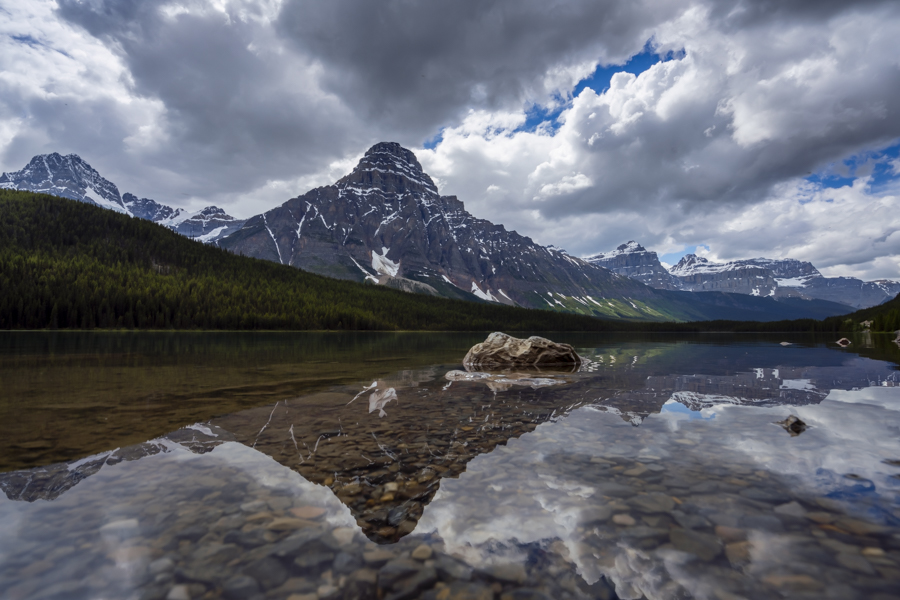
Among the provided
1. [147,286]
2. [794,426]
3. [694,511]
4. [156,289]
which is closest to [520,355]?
[794,426]

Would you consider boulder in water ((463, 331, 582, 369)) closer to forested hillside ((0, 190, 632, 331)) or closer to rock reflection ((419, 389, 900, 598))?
rock reflection ((419, 389, 900, 598))

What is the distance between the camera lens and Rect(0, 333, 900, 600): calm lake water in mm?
3676

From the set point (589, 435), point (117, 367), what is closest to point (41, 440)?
point (589, 435)

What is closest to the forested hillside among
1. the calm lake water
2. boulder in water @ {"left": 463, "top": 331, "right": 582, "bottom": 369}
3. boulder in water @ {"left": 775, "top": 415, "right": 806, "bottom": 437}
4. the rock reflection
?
boulder in water @ {"left": 463, "top": 331, "right": 582, "bottom": 369}

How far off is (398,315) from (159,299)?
281ft

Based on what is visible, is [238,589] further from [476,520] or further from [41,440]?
[41,440]

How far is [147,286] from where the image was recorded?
123 meters

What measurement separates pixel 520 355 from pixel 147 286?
5484 inches

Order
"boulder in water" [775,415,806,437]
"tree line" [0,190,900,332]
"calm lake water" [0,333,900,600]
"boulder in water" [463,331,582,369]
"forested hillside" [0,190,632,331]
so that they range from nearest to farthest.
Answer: "calm lake water" [0,333,900,600], "boulder in water" [775,415,806,437], "boulder in water" [463,331,582,369], "forested hillside" [0,190,632,331], "tree line" [0,190,900,332]

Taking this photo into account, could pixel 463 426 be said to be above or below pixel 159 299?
below

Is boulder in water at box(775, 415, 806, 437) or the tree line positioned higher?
the tree line

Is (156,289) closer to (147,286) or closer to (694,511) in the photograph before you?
(147,286)

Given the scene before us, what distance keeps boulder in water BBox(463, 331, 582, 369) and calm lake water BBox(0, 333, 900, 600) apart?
1367cm

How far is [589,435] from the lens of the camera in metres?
8.91
